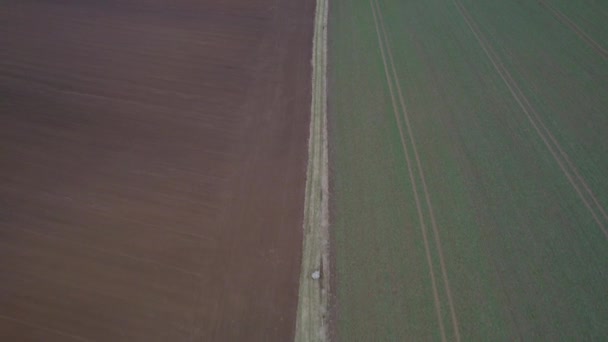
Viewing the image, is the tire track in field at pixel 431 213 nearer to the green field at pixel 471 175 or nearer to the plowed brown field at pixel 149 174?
the green field at pixel 471 175

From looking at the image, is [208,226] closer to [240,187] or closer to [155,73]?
[240,187]

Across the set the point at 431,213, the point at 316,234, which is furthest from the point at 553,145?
the point at 316,234

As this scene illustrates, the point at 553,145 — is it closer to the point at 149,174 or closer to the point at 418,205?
the point at 418,205

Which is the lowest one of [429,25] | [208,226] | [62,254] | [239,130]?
[62,254]

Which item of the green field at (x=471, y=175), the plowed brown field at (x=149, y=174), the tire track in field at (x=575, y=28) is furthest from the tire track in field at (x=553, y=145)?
the plowed brown field at (x=149, y=174)

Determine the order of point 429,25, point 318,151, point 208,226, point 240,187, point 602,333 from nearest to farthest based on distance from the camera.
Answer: point 602,333
point 208,226
point 240,187
point 318,151
point 429,25

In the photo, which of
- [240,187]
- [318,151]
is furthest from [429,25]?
[240,187]
